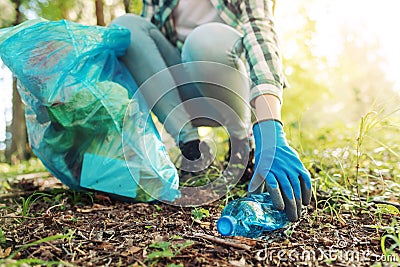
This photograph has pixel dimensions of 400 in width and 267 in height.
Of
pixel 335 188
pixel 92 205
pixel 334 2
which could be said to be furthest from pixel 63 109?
pixel 334 2

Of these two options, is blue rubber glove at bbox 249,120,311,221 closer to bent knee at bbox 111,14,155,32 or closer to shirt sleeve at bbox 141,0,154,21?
bent knee at bbox 111,14,155,32

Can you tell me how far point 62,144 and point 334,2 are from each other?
4.33 meters

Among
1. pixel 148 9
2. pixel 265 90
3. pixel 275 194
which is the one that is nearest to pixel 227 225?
pixel 275 194

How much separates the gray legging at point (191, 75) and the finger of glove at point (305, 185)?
1.86ft

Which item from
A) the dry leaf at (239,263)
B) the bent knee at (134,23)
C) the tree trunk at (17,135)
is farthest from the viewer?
the tree trunk at (17,135)

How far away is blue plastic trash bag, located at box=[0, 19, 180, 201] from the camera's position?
1134 millimetres

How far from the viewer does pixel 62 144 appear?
4.16ft

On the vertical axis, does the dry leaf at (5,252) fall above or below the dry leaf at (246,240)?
below

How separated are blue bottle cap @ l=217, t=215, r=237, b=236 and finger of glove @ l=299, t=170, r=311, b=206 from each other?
225mm

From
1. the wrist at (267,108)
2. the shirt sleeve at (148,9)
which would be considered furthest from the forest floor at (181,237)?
the shirt sleeve at (148,9)

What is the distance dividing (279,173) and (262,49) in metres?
0.41

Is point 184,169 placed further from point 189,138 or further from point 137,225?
point 137,225

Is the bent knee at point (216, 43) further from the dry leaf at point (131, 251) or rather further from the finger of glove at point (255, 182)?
the dry leaf at point (131, 251)

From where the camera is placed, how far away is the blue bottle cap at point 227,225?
31.3 inches
